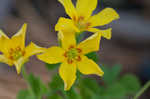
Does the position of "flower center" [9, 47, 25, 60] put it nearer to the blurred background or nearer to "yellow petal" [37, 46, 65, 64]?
"yellow petal" [37, 46, 65, 64]

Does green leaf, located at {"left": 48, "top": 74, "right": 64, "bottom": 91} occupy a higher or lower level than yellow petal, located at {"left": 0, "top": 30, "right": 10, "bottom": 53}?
lower

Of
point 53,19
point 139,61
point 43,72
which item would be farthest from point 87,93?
point 53,19

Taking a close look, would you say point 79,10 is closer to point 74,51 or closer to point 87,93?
point 74,51

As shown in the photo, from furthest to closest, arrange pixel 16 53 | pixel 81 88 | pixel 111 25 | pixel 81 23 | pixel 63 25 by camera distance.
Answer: pixel 111 25 → pixel 81 88 → pixel 81 23 → pixel 16 53 → pixel 63 25

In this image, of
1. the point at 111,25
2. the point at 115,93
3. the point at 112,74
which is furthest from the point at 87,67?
the point at 111,25

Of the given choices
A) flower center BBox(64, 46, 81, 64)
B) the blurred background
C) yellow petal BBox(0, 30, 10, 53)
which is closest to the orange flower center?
flower center BBox(64, 46, 81, 64)

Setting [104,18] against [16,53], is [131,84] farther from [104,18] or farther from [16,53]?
[16,53]
